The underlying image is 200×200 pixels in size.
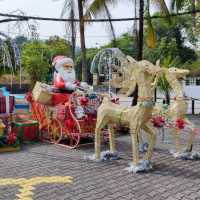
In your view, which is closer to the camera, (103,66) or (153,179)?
(153,179)

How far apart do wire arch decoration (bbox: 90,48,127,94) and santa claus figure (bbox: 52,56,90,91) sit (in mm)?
1285

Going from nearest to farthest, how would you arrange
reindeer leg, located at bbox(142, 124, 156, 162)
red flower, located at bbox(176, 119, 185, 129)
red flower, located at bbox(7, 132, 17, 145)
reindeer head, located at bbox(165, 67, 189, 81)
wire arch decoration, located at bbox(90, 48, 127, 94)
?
reindeer leg, located at bbox(142, 124, 156, 162) → wire arch decoration, located at bbox(90, 48, 127, 94) → reindeer head, located at bbox(165, 67, 189, 81) → red flower, located at bbox(176, 119, 185, 129) → red flower, located at bbox(7, 132, 17, 145)

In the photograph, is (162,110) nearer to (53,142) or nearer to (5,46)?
(53,142)

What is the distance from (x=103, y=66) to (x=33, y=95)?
2455 mm

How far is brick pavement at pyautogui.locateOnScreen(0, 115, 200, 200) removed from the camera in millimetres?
5270

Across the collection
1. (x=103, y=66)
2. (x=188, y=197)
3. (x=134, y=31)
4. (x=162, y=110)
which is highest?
(x=134, y=31)

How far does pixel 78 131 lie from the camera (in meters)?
8.36

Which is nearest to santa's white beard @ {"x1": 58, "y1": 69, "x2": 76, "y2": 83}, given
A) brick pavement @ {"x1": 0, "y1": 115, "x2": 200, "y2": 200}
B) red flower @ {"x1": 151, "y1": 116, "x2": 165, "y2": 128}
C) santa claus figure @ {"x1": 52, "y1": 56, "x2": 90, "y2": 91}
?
santa claus figure @ {"x1": 52, "y1": 56, "x2": 90, "y2": 91}

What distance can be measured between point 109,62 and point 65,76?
2.30 m

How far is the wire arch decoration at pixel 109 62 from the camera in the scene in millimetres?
6710

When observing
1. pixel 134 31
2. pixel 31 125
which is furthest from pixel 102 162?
pixel 134 31

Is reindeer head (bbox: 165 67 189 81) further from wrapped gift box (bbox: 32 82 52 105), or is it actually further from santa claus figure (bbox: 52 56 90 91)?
wrapped gift box (bbox: 32 82 52 105)

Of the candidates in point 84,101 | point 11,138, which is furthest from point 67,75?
point 11,138

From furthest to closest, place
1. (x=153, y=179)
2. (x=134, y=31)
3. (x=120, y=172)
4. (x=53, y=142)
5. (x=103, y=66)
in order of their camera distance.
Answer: (x=134, y=31) → (x=53, y=142) → (x=103, y=66) → (x=120, y=172) → (x=153, y=179)
